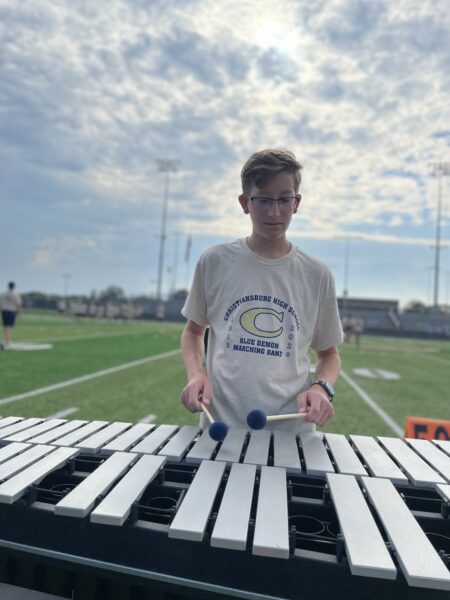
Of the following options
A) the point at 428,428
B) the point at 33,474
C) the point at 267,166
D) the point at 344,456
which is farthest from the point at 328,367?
the point at 428,428

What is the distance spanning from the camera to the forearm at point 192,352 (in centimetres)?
217


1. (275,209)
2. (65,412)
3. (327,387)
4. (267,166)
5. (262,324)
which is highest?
(267,166)

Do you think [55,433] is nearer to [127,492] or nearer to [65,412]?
[127,492]

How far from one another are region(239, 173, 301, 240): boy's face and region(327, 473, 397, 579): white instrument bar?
106 centimetres

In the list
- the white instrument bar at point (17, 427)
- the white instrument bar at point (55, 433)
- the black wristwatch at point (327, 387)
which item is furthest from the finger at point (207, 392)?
the white instrument bar at point (17, 427)

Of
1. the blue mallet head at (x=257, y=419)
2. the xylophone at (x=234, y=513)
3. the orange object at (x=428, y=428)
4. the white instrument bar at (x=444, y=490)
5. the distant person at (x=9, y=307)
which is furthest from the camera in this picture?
the distant person at (x=9, y=307)

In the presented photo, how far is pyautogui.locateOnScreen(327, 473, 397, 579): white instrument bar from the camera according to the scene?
107 centimetres

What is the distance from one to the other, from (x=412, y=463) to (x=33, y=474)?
1400mm

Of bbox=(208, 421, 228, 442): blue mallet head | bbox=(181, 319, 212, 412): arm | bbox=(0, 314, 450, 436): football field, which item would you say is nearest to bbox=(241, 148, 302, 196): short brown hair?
bbox=(181, 319, 212, 412): arm

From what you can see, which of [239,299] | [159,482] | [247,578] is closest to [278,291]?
[239,299]

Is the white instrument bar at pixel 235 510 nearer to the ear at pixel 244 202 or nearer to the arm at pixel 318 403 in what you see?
the arm at pixel 318 403

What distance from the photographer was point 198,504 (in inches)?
51.8

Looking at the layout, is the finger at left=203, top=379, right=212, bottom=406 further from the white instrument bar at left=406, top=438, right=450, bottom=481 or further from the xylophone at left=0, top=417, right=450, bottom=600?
the white instrument bar at left=406, top=438, right=450, bottom=481

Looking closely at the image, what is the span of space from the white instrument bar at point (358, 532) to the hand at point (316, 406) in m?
0.37
